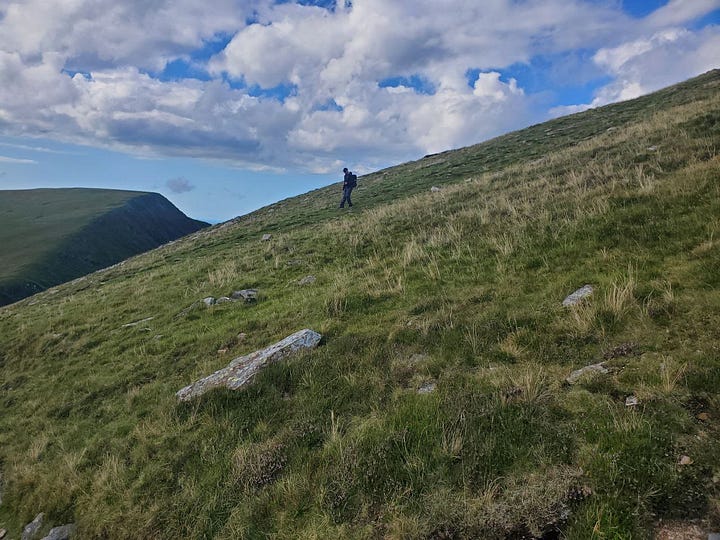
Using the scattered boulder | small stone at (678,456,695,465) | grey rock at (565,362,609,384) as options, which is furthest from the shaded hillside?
small stone at (678,456,695,465)

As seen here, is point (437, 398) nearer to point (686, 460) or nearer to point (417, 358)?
point (417, 358)

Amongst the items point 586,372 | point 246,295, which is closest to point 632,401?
point 586,372

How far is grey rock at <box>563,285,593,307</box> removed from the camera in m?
7.32

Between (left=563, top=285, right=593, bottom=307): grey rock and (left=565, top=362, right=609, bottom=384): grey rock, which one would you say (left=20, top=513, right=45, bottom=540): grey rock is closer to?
(left=565, top=362, right=609, bottom=384): grey rock

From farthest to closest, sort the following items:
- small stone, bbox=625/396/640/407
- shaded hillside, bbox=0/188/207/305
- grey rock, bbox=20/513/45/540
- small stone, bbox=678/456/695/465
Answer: shaded hillside, bbox=0/188/207/305
grey rock, bbox=20/513/45/540
small stone, bbox=625/396/640/407
small stone, bbox=678/456/695/465

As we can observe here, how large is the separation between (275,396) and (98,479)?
321 cm

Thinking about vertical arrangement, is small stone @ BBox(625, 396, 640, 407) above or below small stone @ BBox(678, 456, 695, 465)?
above

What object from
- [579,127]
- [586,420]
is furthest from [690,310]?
[579,127]

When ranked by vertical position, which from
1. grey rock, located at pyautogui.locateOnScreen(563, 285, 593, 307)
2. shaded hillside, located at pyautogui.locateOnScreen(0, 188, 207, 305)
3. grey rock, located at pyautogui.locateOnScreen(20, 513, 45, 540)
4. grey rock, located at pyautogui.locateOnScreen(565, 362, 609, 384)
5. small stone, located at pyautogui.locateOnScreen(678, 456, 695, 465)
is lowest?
grey rock, located at pyautogui.locateOnScreen(20, 513, 45, 540)

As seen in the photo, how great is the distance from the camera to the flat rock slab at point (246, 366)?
812 centimetres

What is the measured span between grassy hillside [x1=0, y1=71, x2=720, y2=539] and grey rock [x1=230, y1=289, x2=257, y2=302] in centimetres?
34

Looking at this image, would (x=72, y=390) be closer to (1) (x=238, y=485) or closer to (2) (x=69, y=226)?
(1) (x=238, y=485)

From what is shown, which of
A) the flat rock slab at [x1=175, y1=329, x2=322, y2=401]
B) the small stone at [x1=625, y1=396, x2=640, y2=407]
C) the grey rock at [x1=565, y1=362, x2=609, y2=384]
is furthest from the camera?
the flat rock slab at [x1=175, y1=329, x2=322, y2=401]

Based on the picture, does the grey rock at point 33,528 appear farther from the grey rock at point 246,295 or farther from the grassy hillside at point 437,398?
the grey rock at point 246,295
